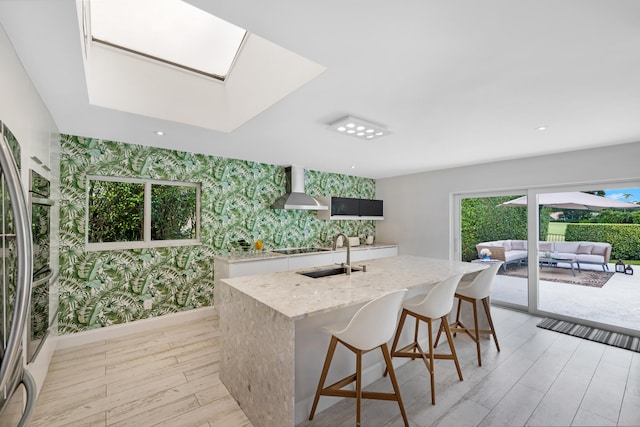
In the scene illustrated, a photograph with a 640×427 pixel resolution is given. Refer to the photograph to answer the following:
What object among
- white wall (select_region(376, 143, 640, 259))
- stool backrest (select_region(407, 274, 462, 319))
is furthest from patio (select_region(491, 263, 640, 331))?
stool backrest (select_region(407, 274, 462, 319))

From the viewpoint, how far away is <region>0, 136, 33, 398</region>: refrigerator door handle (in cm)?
88

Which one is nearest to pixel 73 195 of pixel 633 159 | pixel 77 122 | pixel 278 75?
pixel 77 122

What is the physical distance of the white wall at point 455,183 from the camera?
3529mm

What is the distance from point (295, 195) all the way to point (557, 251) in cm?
400

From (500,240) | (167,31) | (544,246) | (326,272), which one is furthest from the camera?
(500,240)

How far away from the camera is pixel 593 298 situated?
12.8ft

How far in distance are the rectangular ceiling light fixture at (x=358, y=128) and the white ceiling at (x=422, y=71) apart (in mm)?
71

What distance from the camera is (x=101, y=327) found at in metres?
3.28

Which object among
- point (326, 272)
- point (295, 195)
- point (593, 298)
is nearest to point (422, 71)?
point (326, 272)

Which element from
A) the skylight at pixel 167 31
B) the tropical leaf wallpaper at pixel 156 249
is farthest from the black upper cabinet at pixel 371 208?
the skylight at pixel 167 31

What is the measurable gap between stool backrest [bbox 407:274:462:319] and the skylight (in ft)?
8.67

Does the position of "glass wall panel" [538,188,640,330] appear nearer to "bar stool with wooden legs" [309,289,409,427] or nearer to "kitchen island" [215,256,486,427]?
"kitchen island" [215,256,486,427]

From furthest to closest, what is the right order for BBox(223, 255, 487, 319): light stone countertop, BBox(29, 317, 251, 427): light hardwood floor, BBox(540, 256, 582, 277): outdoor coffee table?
BBox(540, 256, 582, 277): outdoor coffee table
BBox(29, 317, 251, 427): light hardwood floor
BBox(223, 255, 487, 319): light stone countertop

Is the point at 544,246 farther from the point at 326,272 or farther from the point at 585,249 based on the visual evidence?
the point at 326,272
